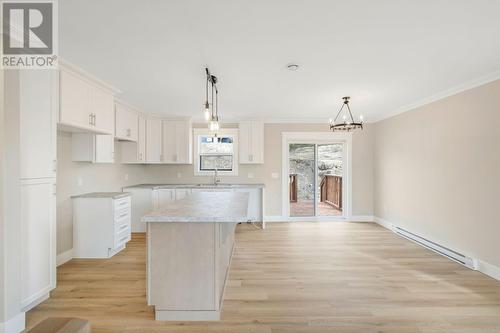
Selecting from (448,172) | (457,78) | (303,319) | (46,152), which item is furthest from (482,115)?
(46,152)

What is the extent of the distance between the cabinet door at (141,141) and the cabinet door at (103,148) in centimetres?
110

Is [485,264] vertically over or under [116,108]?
under

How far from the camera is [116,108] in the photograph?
4.16m

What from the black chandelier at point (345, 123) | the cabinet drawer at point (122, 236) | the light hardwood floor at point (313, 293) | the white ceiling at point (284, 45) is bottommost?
the light hardwood floor at point (313, 293)

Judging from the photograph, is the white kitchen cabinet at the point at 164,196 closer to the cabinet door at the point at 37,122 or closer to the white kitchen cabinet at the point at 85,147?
the white kitchen cabinet at the point at 85,147

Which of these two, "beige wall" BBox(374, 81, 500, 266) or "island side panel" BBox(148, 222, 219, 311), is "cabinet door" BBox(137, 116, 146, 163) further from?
"beige wall" BBox(374, 81, 500, 266)

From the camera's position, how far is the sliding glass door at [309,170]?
19.2ft

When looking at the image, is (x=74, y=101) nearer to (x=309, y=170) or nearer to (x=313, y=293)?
(x=313, y=293)

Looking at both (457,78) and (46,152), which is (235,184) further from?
(457,78)

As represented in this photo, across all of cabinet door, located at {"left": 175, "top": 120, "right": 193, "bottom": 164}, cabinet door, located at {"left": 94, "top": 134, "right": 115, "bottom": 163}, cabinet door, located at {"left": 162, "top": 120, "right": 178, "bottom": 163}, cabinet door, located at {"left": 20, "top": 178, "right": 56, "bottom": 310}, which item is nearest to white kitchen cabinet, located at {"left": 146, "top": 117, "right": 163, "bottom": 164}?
cabinet door, located at {"left": 162, "top": 120, "right": 178, "bottom": 163}

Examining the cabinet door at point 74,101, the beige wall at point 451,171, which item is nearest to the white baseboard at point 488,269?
the beige wall at point 451,171

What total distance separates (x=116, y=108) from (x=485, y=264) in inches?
225

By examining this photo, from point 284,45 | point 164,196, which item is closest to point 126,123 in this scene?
point 164,196

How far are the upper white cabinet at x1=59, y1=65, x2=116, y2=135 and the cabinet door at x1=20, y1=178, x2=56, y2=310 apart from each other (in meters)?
0.86
